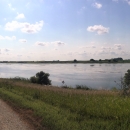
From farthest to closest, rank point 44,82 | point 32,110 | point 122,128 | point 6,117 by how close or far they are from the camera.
Result: 1. point 44,82
2. point 32,110
3. point 6,117
4. point 122,128

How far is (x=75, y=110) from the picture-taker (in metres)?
9.87

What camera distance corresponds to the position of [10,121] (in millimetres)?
8703

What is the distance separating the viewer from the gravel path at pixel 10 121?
7.81 m

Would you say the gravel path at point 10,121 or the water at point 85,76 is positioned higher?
the gravel path at point 10,121

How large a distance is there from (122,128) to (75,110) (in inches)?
131

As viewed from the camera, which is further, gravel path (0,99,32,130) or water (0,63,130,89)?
water (0,63,130,89)

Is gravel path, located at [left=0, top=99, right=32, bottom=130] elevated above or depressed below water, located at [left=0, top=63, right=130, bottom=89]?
above

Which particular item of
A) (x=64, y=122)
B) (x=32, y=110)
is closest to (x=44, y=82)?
(x=32, y=110)

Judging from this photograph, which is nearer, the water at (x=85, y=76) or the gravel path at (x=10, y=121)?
the gravel path at (x=10, y=121)

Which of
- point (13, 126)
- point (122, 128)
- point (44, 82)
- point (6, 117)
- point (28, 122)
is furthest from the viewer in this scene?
point (44, 82)

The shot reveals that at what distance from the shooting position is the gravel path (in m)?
7.81

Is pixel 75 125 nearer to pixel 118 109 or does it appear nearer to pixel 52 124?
pixel 52 124

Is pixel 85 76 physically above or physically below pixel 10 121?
below

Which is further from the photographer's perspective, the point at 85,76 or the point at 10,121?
the point at 85,76
